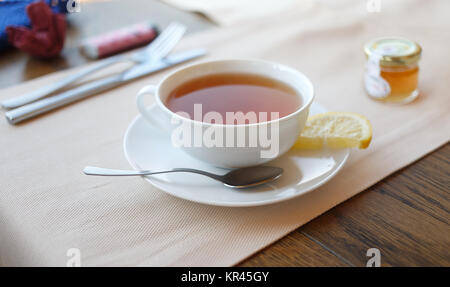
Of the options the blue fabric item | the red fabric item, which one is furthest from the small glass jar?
the blue fabric item

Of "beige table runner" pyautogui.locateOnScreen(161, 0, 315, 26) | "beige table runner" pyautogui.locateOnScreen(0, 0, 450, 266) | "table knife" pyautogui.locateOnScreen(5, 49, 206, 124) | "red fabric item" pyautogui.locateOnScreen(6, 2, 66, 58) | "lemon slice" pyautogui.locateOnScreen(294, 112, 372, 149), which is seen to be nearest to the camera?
"beige table runner" pyautogui.locateOnScreen(0, 0, 450, 266)

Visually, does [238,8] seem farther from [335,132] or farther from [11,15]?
[335,132]

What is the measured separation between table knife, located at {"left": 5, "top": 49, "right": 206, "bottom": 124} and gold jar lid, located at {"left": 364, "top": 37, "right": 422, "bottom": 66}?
0.42m

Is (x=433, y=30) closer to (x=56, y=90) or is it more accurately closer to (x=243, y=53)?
(x=243, y=53)

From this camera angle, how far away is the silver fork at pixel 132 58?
0.88 meters

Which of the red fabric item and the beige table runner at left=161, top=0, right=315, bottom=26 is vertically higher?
the red fabric item

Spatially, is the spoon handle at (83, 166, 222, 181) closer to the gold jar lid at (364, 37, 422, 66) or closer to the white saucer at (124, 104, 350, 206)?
the white saucer at (124, 104, 350, 206)

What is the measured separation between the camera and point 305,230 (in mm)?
576

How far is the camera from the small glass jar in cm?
85

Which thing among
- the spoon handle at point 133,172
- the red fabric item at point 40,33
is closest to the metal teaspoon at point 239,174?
the spoon handle at point 133,172

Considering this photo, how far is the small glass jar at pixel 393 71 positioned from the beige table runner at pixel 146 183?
0.09ft

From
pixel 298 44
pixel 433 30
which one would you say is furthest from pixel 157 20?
pixel 433 30

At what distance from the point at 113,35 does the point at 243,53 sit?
349mm

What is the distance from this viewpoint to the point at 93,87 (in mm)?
928
